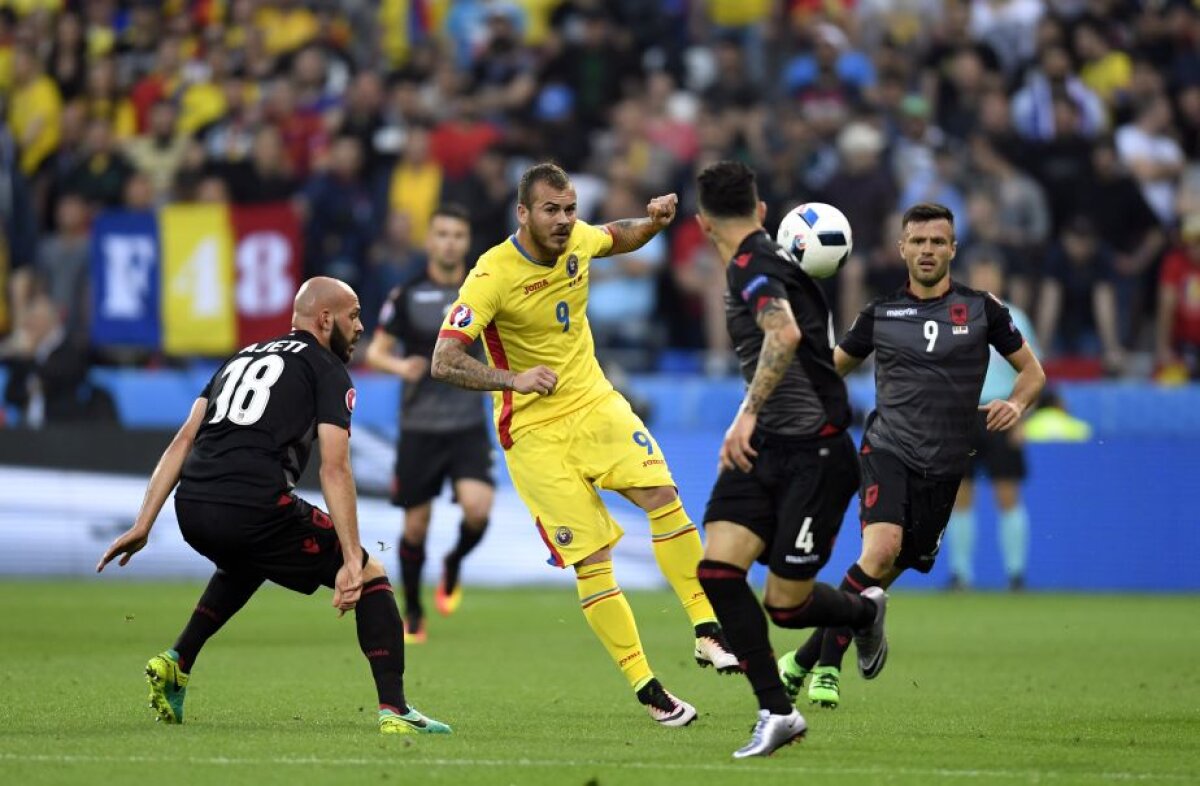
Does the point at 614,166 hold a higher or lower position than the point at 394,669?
higher

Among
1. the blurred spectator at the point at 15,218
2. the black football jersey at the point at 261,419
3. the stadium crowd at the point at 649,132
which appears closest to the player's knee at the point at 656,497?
the black football jersey at the point at 261,419

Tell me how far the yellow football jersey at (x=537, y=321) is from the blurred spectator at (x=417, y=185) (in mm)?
10919

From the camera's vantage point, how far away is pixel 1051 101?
21266mm

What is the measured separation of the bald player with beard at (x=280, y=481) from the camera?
877 cm

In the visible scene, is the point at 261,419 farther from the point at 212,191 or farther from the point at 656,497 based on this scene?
the point at 212,191

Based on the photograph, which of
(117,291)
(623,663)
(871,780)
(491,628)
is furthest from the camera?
(117,291)

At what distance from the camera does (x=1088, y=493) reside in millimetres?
19047

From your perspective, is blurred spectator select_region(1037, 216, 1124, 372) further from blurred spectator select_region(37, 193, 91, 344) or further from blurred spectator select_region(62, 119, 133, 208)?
blurred spectator select_region(62, 119, 133, 208)

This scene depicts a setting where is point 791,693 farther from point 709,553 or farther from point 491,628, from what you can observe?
point 491,628

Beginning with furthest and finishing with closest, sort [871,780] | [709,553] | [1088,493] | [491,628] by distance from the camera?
[1088,493] < [491,628] < [709,553] < [871,780]

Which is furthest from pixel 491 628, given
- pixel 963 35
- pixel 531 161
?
pixel 963 35

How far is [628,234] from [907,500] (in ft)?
6.53

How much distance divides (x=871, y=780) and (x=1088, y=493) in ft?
40.2

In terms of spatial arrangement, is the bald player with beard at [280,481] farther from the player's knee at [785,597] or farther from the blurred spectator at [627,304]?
the blurred spectator at [627,304]
